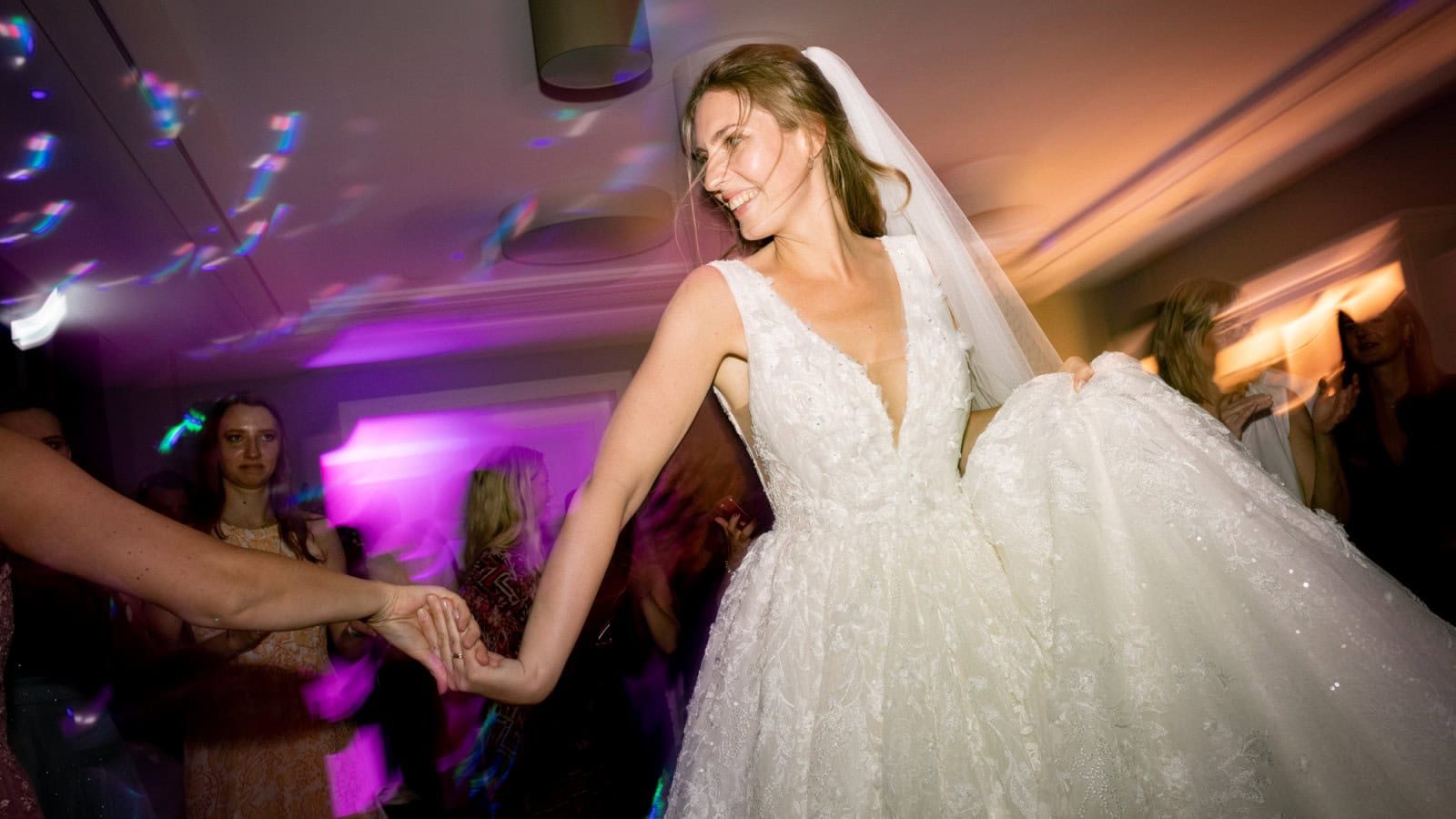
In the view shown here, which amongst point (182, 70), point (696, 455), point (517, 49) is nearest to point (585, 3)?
point (517, 49)

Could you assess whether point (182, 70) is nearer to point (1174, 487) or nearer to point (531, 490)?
point (531, 490)

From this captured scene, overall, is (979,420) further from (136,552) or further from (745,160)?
(136,552)

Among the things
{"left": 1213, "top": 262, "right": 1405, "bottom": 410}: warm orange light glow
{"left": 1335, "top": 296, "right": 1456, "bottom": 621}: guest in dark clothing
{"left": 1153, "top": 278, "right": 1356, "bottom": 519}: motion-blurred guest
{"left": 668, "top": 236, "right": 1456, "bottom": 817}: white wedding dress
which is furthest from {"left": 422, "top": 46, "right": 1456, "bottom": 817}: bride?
{"left": 1213, "top": 262, "right": 1405, "bottom": 410}: warm orange light glow

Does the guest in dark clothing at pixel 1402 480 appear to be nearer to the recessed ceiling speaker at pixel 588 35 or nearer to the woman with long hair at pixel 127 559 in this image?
the recessed ceiling speaker at pixel 588 35

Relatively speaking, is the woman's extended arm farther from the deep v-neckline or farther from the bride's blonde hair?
the bride's blonde hair

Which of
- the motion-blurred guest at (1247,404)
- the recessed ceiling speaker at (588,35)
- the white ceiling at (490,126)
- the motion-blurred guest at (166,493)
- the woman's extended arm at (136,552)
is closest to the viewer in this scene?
the woman's extended arm at (136,552)

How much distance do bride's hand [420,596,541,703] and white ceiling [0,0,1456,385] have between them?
8.36ft

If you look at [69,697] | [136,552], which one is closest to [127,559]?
[136,552]

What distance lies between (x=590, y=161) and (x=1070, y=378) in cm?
384

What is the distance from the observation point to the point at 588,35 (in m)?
2.82

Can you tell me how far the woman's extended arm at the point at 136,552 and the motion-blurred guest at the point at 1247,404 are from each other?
318 cm

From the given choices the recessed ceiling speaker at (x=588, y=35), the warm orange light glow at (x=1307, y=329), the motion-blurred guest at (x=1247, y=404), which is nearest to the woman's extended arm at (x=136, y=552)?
the recessed ceiling speaker at (x=588, y=35)

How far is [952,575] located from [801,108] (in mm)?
761

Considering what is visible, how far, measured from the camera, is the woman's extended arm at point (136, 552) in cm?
97
